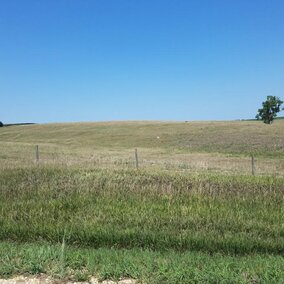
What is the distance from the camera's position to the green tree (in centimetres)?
10544

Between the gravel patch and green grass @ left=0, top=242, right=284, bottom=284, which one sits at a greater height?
green grass @ left=0, top=242, right=284, bottom=284

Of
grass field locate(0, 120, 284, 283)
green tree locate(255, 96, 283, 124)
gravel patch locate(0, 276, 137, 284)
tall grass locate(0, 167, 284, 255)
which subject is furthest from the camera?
green tree locate(255, 96, 283, 124)

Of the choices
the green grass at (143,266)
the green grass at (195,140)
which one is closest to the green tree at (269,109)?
the green grass at (195,140)

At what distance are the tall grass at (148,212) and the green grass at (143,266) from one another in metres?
1.41

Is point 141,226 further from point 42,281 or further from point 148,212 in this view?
point 42,281

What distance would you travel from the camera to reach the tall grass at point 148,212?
8000 millimetres

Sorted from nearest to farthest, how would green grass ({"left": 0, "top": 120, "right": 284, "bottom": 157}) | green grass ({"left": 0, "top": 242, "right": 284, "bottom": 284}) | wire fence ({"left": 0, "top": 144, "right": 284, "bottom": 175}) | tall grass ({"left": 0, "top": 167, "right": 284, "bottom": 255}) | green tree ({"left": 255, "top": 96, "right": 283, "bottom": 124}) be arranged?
green grass ({"left": 0, "top": 242, "right": 284, "bottom": 284}) → tall grass ({"left": 0, "top": 167, "right": 284, "bottom": 255}) → wire fence ({"left": 0, "top": 144, "right": 284, "bottom": 175}) → green grass ({"left": 0, "top": 120, "right": 284, "bottom": 157}) → green tree ({"left": 255, "top": 96, "right": 283, "bottom": 124})

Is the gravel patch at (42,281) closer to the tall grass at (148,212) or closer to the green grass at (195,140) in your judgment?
the tall grass at (148,212)

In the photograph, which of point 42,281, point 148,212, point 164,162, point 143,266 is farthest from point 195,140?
point 42,281

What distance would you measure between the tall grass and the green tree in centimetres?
9533

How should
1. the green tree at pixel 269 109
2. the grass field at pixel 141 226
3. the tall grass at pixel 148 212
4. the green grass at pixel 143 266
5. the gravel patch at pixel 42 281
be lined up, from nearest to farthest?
the green grass at pixel 143 266 < the gravel patch at pixel 42 281 < the grass field at pixel 141 226 < the tall grass at pixel 148 212 < the green tree at pixel 269 109

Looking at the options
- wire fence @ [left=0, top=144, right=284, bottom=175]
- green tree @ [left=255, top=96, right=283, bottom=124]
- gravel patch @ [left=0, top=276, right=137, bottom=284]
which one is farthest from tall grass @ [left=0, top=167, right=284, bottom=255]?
green tree @ [left=255, top=96, right=283, bottom=124]

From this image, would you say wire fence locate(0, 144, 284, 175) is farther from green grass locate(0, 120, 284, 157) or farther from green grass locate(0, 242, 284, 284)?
green grass locate(0, 242, 284, 284)

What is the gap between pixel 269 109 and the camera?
349 ft
